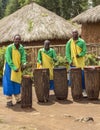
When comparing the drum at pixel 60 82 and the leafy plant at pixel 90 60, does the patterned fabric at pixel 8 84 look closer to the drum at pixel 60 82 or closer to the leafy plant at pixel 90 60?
the drum at pixel 60 82

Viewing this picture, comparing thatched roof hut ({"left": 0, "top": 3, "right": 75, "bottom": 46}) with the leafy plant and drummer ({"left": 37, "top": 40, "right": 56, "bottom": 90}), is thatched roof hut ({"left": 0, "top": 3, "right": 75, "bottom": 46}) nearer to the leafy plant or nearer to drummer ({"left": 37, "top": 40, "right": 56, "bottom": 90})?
the leafy plant

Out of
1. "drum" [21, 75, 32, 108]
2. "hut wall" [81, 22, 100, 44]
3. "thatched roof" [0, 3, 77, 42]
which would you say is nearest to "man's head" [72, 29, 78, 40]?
"drum" [21, 75, 32, 108]

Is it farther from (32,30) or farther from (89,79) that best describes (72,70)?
(32,30)

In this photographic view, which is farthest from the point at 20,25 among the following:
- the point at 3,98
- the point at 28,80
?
the point at 28,80

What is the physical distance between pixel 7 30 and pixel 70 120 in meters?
13.0

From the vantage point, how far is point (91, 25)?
2333cm

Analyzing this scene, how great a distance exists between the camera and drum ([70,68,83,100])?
9.66 m

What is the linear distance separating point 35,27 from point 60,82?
10.1m

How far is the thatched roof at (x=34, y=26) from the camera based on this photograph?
1920cm

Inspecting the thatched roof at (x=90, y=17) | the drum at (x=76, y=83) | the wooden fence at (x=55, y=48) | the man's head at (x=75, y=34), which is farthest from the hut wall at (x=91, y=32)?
the drum at (x=76, y=83)

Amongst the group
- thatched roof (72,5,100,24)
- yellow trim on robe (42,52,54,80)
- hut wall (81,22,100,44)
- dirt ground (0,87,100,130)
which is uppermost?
thatched roof (72,5,100,24)

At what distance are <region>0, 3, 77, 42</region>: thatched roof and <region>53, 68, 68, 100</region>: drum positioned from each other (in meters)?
9.23

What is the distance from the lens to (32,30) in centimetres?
1947

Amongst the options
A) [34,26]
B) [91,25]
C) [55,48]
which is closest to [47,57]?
[55,48]
